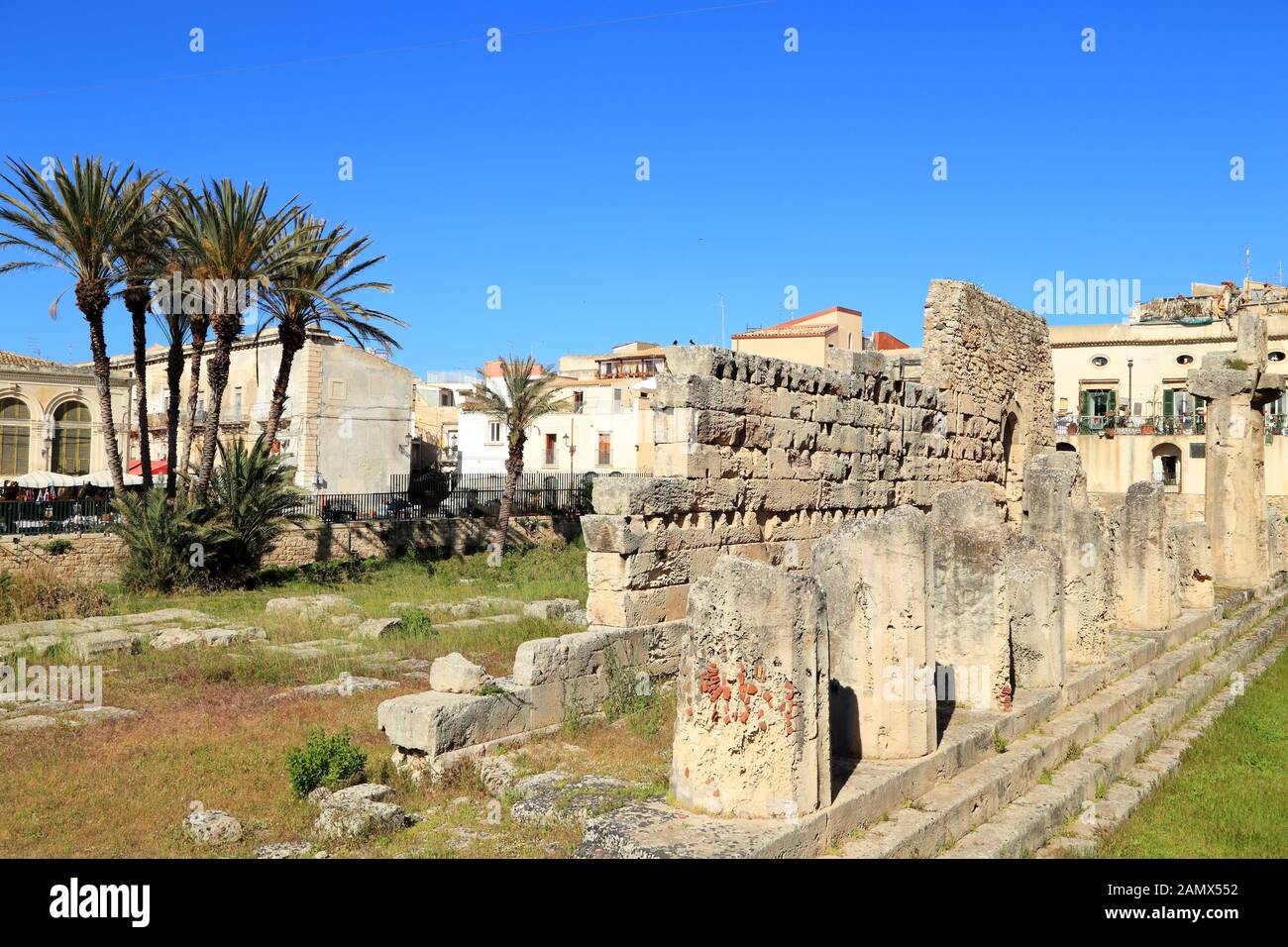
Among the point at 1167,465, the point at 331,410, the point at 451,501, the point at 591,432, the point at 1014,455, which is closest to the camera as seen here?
the point at 1014,455

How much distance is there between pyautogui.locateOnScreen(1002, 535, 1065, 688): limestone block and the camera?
816 centimetres

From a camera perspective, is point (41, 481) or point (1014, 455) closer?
point (1014, 455)

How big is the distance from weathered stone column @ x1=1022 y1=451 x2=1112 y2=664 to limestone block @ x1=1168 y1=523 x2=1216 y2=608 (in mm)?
3544

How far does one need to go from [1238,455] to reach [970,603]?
1272cm

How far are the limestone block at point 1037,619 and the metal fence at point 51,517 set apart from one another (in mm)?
19005

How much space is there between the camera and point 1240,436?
1753 cm

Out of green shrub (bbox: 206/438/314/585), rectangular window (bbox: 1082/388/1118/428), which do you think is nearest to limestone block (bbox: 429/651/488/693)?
green shrub (bbox: 206/438/314/585)

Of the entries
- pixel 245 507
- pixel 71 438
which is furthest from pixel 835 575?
pixel 71 438

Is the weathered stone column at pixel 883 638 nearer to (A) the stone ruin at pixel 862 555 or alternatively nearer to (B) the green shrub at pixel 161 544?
(A) the stone ruin at pixel 862 555

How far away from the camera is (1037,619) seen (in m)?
8.20

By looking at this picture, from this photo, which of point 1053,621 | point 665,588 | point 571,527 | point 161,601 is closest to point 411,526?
point 571,527

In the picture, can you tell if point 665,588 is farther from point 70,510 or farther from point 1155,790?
point 70,510

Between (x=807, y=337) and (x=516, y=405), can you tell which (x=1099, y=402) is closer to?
(x=807, y=337)

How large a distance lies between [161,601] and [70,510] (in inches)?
214
